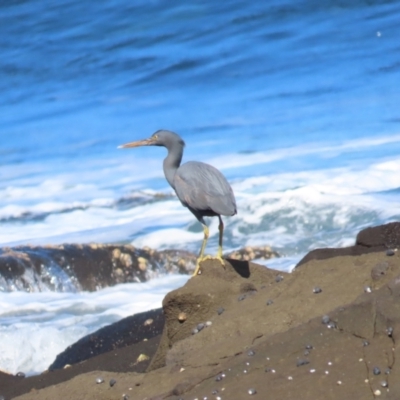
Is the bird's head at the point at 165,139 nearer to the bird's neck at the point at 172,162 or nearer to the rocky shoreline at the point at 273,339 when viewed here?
the bird's neck at the point at 172,162

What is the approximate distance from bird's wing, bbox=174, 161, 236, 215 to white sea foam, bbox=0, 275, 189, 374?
2.39m

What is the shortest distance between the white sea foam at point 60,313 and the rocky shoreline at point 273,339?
7.09 feet

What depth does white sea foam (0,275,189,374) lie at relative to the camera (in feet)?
27.9

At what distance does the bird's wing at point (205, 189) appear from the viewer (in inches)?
242

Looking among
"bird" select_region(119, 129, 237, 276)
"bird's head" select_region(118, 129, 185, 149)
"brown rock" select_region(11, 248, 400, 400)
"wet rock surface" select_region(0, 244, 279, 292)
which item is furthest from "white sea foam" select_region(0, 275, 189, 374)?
"brown rock" select_region(11, 248, 400, 400)

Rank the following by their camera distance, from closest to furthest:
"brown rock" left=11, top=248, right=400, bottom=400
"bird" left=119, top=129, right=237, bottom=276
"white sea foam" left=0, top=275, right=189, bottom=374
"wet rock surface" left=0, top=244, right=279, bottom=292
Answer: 1. "brown rock" left=11, top=248, right=400, bottom=400
2. "bird" left=119, top=129, right=237, bottom=276
3. "white sea foam" left=0, top=275, right=189, bottom=374
4. "wet rock surface" left=0, top=244, right=279, bottom=292

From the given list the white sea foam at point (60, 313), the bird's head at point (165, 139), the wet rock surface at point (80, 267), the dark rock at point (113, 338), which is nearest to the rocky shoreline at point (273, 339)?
the dark rock at point (113, 338)

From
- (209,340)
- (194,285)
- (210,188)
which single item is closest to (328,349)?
(209,340)

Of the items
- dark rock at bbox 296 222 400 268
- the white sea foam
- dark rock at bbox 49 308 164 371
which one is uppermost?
dark rock at bbox 296 222 400 268

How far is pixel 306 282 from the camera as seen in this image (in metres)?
5.08

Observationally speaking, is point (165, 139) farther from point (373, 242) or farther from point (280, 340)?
point (280, 340)

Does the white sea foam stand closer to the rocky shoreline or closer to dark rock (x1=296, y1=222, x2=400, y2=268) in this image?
the rocky shoreline

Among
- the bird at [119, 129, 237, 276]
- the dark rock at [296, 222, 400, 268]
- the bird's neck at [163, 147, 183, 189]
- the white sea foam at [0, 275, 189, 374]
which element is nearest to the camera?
the dark rock at [296, 222, 400, 268]

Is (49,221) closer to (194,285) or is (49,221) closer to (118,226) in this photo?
(118,226)
